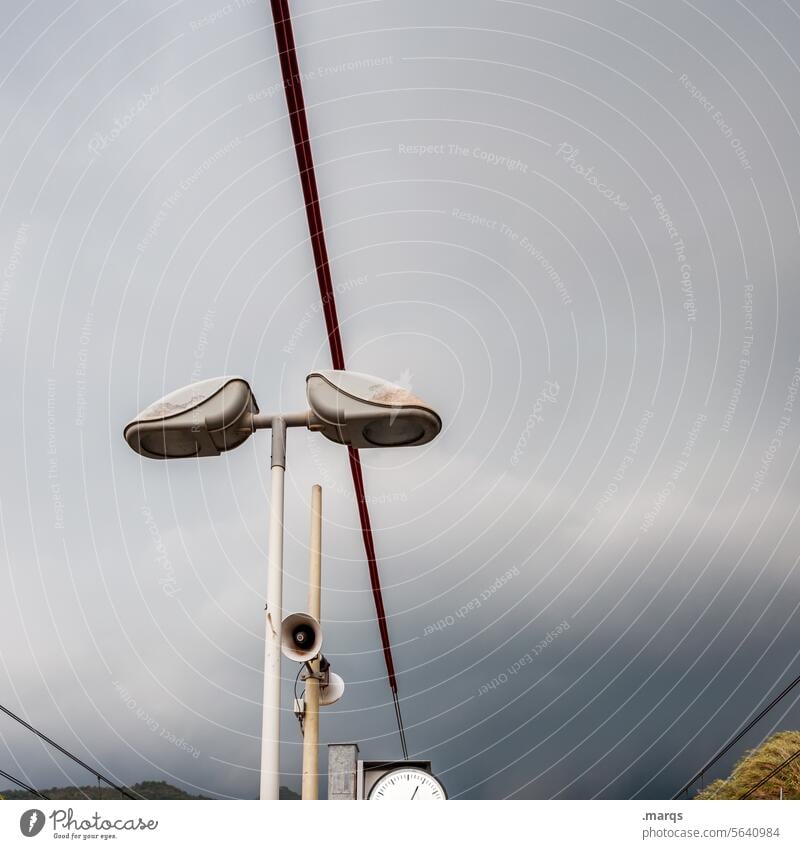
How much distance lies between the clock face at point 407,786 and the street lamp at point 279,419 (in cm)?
133

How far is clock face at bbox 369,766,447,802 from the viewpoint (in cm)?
401

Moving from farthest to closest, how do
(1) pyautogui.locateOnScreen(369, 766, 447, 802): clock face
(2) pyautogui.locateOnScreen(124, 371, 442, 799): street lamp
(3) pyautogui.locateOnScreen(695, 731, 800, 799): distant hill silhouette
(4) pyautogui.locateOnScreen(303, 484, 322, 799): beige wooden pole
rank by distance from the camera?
(3) pyautogui.locateOnScreen(695, 731, 800, 799): distant hill silhouette → (4) pyautogui.locateOnScreen(303, 484, 322, 799): beige wooden pole → (1) pyautogui.locateOnScreen(369, 766, 447, 802): clock face → (2) pyautogui.locateOnScreen(124, 371, 442, 799): street lamp

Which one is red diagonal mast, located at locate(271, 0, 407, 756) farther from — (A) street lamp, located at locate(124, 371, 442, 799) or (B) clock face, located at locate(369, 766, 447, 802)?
(B) clock face, located at locate(369, 766, 447, 802)

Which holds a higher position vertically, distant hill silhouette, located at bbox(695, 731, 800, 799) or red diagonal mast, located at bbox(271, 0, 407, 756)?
red diagonal mast, located at bbox(271, 0, 407, 756)

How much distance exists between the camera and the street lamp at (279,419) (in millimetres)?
3881

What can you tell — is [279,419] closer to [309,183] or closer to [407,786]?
[309,183]

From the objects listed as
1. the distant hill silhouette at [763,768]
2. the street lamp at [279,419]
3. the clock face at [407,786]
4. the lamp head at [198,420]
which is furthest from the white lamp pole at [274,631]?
the distant hill silhouette at [763,768]

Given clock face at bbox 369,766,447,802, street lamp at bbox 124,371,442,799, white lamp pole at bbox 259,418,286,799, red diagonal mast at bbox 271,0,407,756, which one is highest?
red diagonal mast at bbox 271,0,407,756

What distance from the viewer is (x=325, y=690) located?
5070mm

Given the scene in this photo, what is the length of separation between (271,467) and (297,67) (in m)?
1.62

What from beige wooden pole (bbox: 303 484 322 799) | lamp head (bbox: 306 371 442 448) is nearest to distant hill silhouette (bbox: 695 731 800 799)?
beige wooden pole (bbox: 303 484 322 799)

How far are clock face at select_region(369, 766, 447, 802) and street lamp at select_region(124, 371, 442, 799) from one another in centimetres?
133

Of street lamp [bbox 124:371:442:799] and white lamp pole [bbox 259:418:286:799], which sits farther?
street lamp [bbox 124:371:442:799]
